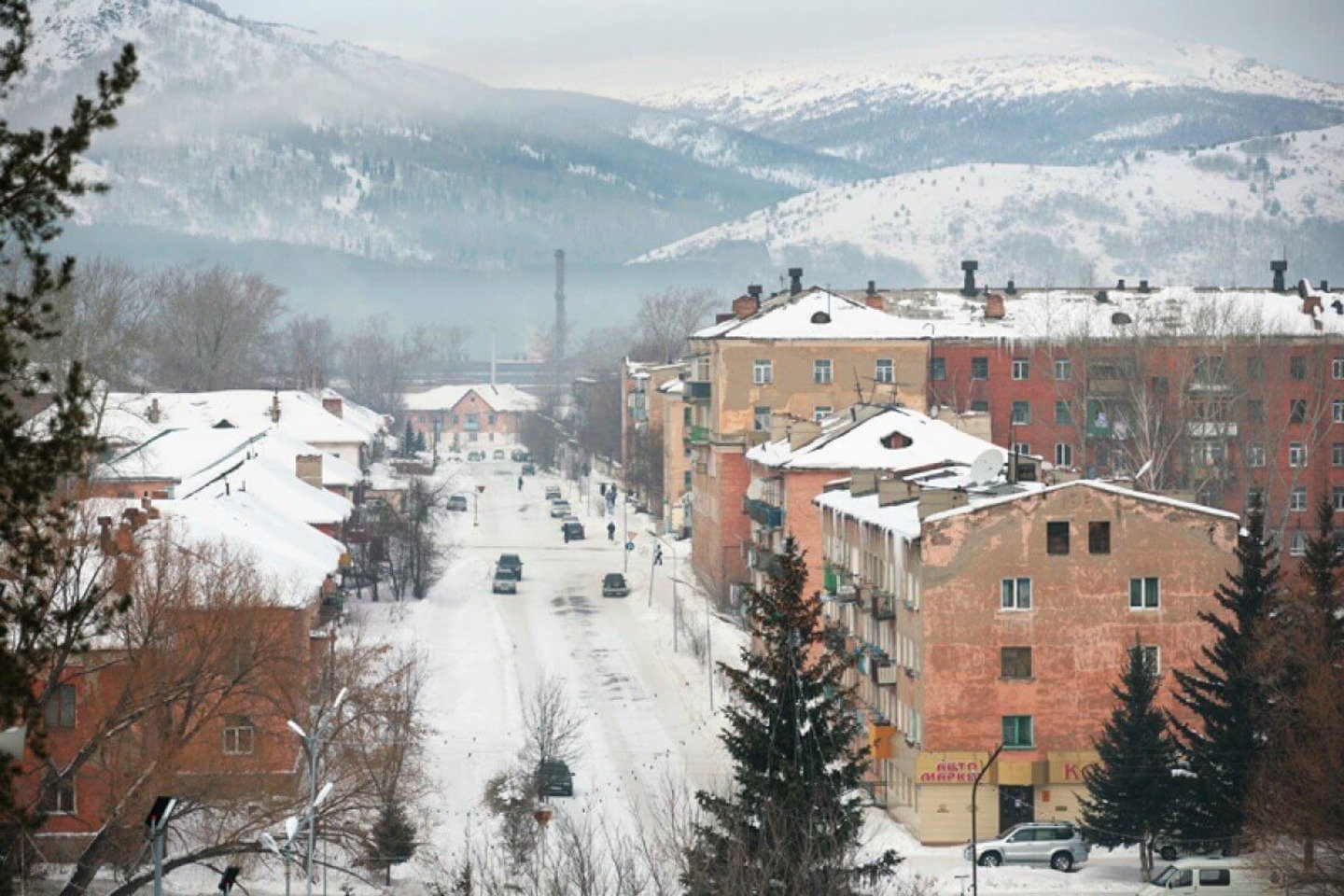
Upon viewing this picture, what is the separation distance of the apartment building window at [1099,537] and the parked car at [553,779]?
9692 mm

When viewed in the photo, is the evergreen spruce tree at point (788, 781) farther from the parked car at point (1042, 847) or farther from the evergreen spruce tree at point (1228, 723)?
the evergreen spruce tree at point (1228, 723)

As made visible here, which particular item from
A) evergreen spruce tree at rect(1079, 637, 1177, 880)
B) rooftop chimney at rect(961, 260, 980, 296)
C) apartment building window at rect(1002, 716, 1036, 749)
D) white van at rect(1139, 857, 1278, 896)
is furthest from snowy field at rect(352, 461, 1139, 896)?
rooftop chimney at rect(961, 260, 980, 296)

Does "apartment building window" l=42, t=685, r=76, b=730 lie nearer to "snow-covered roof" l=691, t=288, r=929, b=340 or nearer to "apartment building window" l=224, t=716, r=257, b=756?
"apartment building window" l=224, t=716, r=257, b=756

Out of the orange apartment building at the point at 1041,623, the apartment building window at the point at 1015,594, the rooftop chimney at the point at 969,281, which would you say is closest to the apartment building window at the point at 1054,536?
the orange apartment building at the point at 1041,623

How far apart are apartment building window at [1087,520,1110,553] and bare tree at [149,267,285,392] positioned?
8534 centimetres

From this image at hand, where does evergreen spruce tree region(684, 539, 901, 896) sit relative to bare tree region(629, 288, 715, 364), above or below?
above

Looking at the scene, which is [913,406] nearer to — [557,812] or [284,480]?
[284,480]

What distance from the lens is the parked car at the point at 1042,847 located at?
1519 inches

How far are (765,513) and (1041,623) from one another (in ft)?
63.5

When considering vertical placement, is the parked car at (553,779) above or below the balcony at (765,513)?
below

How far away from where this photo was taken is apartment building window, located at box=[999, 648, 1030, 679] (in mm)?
41594

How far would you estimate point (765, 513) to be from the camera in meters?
60.5

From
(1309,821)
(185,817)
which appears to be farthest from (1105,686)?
(185,817)

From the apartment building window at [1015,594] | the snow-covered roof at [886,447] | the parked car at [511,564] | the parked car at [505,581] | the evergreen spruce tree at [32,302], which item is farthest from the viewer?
the parked car at [511,564]
